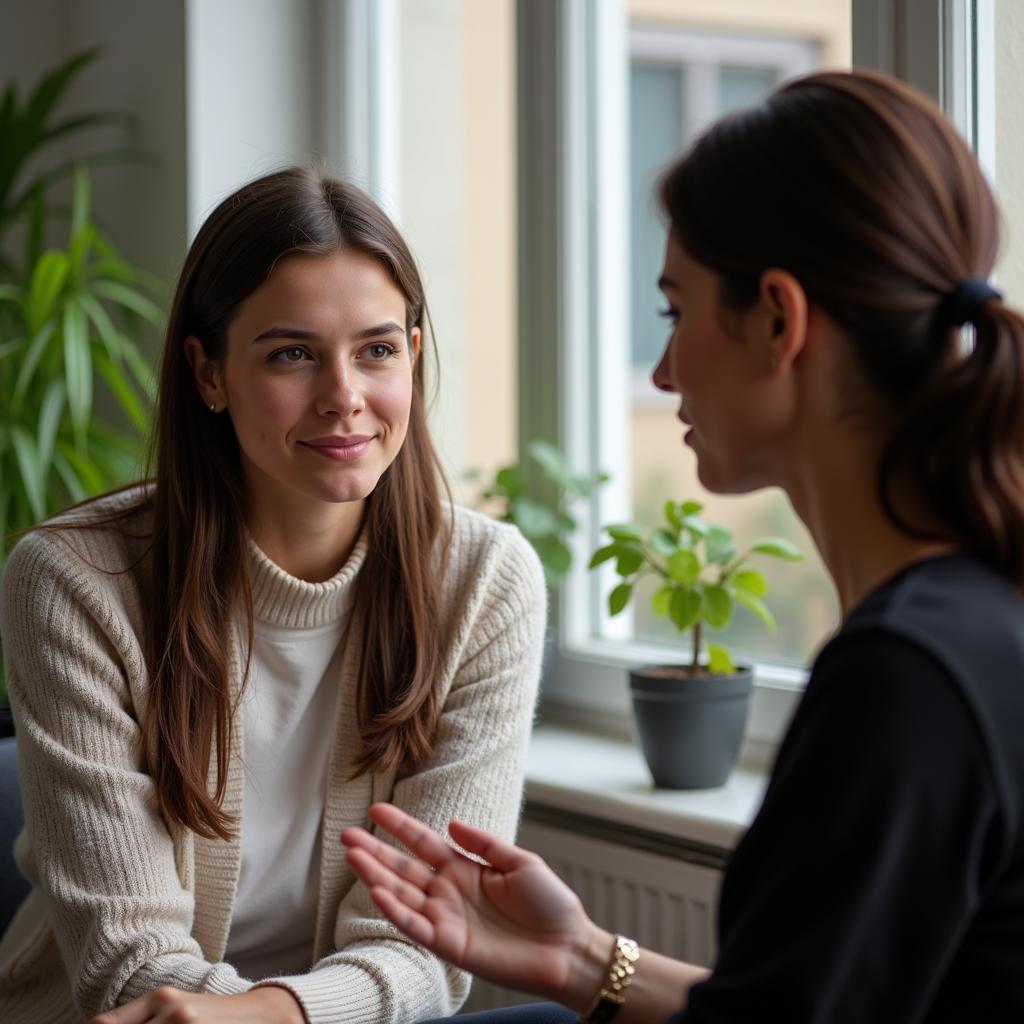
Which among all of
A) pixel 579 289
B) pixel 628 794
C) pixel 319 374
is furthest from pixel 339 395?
pixel 579 289

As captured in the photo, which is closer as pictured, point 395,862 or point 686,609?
point 395,862

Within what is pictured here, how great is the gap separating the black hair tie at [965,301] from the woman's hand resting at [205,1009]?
2.94ft

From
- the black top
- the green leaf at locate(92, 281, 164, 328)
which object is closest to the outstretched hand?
the black top

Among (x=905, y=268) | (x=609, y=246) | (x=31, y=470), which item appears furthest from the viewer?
(x=609, y=246)

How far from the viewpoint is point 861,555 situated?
95 centimetres

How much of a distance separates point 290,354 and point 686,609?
697 mm

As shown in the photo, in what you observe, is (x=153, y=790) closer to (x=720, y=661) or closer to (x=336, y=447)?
(x=336, y=447)

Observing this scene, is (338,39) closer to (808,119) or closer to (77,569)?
(77,569)

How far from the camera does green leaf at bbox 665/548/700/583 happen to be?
6.37ft

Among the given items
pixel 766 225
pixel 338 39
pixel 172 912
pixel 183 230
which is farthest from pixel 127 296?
pixel 766 225

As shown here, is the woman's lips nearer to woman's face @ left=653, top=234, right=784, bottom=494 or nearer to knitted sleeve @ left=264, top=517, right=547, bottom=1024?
knitted sleeve @ left=264, top=517, right=547, bottom=1024

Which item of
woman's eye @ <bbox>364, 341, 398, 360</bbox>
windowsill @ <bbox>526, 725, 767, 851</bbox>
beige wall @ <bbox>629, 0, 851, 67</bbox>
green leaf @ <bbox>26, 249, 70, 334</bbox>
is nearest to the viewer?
woman's eye @ <bbox>364, 341, 398, 360</bbox>

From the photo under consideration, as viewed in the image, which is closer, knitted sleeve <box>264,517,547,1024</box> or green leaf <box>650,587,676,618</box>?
knitted sleeve <box>264,517,547,1024</box>

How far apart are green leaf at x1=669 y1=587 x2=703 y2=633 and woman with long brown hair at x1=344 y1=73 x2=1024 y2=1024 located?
0.85 m
